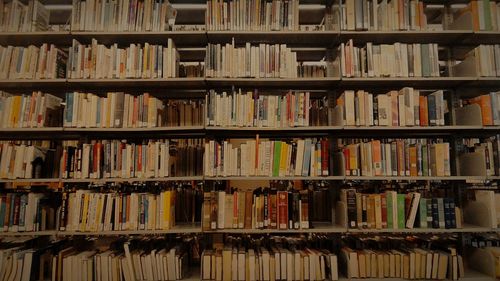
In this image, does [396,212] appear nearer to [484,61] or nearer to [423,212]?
[423,212]

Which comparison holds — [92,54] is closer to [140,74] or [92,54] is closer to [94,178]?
[140,74]

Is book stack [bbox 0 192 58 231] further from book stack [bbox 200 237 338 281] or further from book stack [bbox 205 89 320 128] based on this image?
book stack [bbox 205 89 320 128]

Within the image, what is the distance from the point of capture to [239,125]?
228cm

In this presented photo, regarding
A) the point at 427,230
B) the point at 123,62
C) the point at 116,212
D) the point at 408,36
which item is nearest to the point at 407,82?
the point at 408,36

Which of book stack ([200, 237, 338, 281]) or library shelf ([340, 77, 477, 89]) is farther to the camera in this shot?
library shelf ([340, 77, 477, 89])

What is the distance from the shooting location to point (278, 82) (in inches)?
94.5

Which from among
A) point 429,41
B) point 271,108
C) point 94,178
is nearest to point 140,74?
point 94,178

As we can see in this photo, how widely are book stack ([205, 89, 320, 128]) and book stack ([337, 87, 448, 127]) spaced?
1.09 feet

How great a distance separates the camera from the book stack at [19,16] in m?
2.37

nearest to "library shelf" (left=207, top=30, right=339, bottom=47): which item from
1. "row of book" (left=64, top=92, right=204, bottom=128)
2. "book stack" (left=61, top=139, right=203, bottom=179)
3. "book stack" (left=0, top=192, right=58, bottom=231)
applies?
"row of book" (left=64, top=92, right=204, bottom=128)

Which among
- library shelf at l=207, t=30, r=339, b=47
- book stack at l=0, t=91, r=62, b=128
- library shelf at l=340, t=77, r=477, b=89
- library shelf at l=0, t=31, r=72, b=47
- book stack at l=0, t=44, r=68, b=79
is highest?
library shelf at l=207, t=30, r=339, b=47

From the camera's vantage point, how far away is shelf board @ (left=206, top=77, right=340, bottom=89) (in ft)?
7.59

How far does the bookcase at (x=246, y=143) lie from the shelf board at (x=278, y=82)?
2 centimetres

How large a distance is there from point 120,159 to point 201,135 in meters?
0.64
